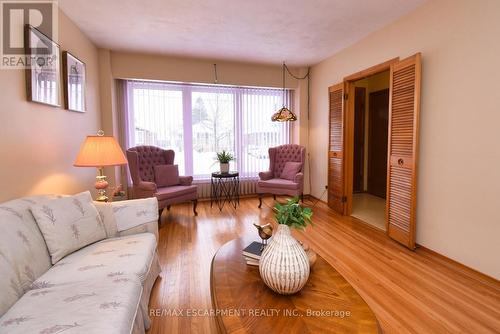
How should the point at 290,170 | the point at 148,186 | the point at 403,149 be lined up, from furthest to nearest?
the point at 290,170 → the point at 148,186 → the point at 403,149

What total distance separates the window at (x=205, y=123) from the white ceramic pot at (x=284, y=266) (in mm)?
3669

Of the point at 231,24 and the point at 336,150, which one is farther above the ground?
the point at 231,24

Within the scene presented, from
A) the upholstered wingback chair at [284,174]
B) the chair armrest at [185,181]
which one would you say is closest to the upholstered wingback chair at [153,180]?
the chair armrest at [185,181]

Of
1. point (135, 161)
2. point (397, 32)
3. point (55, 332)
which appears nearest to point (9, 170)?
point (55, 332)

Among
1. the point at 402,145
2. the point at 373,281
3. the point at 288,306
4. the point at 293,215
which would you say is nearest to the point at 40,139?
the point at 293,215

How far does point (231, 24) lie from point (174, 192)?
228cm

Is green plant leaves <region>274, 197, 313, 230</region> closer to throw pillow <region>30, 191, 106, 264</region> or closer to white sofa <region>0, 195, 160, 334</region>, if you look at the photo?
white sofa <region>0, 195, 160, 334</region>

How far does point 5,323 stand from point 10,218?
59 centimetres

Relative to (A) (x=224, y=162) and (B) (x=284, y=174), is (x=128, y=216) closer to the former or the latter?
(A) (x=224, y=162)

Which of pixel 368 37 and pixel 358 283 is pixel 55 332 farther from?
pixel 368 37

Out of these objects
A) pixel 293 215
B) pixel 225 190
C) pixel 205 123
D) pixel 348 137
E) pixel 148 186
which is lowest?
pixel 225 190

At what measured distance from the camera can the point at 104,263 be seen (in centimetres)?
152

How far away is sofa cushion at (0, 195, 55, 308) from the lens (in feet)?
4.15

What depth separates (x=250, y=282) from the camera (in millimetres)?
1367
